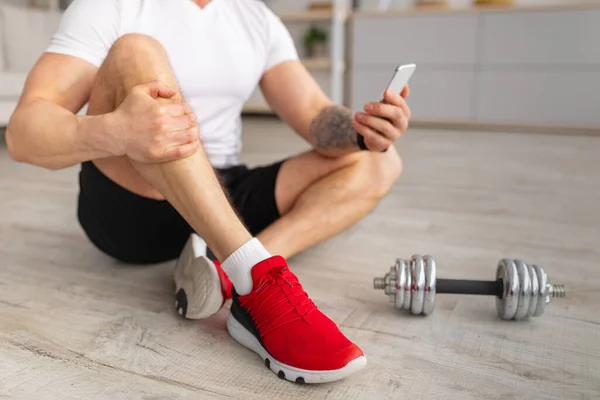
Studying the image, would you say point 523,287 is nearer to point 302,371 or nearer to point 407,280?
point 407,280

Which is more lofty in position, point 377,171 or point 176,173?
point 176,173

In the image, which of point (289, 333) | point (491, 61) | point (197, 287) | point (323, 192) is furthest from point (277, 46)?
point (491, 61)

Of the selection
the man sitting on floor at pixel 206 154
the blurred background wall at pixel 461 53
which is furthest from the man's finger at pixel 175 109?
the blurred background wall at pixel 461 53

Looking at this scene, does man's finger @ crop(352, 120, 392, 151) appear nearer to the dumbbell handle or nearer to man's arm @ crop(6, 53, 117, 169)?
the dumbbell handle

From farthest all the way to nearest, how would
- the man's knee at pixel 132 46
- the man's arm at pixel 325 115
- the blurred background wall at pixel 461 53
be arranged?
the blurred background wall at pixel 461 53
the man's arm at pixel 325 115
the man's knee at pixel 132 46

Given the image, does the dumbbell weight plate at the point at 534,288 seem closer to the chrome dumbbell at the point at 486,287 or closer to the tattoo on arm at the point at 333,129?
the chrome dumbbell at the point at 486,287

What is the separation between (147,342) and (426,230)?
0.92 meters

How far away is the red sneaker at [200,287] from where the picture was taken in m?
0.97

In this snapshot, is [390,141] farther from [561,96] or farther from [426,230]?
[561,96]

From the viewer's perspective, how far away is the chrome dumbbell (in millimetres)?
959

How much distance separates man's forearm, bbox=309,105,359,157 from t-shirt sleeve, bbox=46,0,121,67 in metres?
0.46

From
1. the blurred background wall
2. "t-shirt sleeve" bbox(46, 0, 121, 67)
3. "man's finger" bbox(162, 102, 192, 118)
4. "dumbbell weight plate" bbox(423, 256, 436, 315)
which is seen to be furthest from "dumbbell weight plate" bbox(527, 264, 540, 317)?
the blurred background wall

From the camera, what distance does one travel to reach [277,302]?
86cm

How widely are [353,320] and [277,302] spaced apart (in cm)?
22
